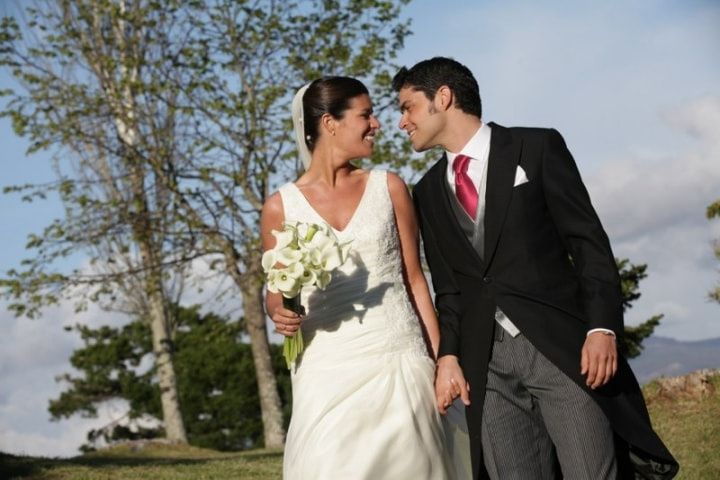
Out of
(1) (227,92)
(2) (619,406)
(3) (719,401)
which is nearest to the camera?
(2) (619,406)

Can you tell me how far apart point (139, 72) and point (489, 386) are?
803 inches

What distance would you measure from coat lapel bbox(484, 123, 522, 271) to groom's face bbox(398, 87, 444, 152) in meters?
0.30

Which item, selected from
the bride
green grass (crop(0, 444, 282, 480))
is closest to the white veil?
the bride

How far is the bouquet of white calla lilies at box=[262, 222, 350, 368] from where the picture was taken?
5.31 m

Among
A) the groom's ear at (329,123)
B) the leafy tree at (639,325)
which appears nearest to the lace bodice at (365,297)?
the groom's ear at (329,123)

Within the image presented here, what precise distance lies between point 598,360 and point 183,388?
28.3m

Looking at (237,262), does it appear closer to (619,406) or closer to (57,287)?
(57,287)

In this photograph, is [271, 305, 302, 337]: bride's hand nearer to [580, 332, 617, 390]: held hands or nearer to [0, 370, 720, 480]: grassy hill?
[580, 332, 617, 390]: held hands

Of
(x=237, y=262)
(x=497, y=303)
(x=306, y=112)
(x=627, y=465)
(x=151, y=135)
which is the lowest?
(x=627, y=465)

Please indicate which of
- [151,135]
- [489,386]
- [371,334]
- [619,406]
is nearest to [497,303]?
[489,386]

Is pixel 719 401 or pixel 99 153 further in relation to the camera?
pixel 99 153

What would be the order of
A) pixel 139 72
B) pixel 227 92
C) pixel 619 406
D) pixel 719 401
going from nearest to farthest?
1. pixel 619 406
2. pixel 719 401
3. pixel 227 92
4. pixel 139 72

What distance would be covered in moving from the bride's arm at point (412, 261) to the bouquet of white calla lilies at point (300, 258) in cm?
80

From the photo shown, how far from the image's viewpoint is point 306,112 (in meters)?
6.19
